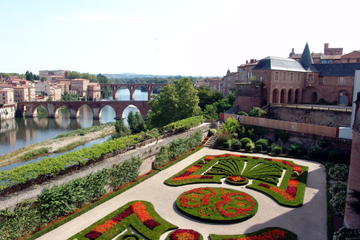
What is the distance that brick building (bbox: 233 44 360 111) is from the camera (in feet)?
150

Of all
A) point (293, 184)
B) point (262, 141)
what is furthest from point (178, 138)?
point (293, 184)

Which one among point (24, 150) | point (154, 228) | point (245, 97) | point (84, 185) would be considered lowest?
point (24, 150)

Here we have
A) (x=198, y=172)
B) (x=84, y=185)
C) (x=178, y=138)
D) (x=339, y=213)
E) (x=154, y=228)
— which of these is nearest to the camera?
(x=154, y=228)

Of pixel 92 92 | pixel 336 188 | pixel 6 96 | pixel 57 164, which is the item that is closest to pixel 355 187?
pixel 336 188

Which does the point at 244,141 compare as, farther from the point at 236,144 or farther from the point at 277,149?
the point at 277,149

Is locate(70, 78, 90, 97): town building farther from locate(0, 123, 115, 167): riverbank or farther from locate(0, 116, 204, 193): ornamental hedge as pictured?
locate(0, 116, 204, 193): ornamental hedge

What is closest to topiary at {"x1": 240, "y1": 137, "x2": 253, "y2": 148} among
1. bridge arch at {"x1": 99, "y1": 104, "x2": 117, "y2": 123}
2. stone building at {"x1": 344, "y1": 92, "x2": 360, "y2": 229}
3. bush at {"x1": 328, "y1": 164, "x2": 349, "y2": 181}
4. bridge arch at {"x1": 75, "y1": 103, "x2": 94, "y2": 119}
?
bush at {"x1": 328, "y1": 164, "x2": 349, "y2": 181}

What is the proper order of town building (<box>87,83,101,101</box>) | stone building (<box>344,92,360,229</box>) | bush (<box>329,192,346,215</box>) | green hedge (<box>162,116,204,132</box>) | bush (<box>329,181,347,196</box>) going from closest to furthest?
stone building (<box>344,92,360,229</box>)
bush (<box>329,192,346,215</box>)
bush (<box>329,181,347,196</box>)
green hedge (<box>162,116,204,132</box>)
town building (<box>87,83,101,101</box>)

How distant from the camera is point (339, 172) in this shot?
24859 mm

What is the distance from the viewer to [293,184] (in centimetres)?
2311

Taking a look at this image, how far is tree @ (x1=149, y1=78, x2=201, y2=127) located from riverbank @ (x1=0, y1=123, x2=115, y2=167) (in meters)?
16.8

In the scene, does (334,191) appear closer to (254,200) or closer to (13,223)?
(254,200)

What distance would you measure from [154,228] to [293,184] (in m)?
12.2

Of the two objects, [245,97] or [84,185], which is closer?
[84,185]
